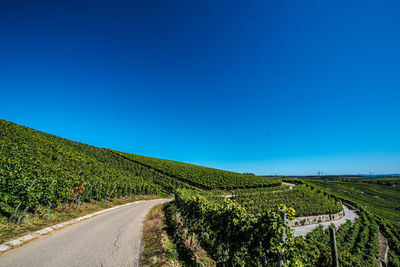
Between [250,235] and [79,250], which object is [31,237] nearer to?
[79,250]

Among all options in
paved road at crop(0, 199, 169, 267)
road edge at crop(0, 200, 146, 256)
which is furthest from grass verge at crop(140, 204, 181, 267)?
road edge at crop(0, 200, 146, 256)

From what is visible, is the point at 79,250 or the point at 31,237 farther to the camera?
the point at 31,237

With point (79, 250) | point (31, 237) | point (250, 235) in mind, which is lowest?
point (79, 250)

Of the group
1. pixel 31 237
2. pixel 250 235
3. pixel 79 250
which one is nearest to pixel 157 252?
pixel 79 250

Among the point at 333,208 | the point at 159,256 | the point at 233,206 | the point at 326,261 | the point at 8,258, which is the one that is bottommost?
the point at 333,208

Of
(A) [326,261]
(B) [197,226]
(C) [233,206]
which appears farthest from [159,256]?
(A) [326,261]

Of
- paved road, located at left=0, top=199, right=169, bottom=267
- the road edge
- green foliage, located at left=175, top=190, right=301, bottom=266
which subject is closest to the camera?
green foliage, located at left=175, top=190, right=301, bottom=266

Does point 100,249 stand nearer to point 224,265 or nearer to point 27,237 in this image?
point 27,237

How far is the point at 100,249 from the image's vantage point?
730 centimetres

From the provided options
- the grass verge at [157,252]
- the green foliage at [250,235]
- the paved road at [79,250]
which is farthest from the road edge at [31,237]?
the green foliage at [250,235]

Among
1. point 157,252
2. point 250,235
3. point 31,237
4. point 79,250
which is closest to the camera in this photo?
point 250,235

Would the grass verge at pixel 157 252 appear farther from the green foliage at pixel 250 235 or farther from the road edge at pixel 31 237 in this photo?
the road edge at pixel 31 237

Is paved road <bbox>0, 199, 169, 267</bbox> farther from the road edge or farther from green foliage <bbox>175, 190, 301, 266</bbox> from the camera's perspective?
green foliage <bbox>175, 190, 301, 266</bbox>

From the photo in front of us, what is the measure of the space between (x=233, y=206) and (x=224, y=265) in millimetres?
2257
